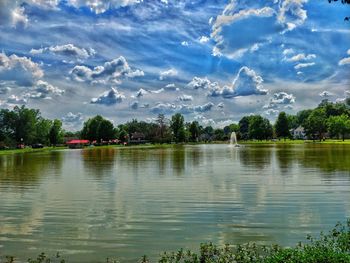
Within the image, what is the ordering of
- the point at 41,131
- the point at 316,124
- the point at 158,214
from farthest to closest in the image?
1. the point at 41,131
2. the point at 316,124
3. the point at 158,214

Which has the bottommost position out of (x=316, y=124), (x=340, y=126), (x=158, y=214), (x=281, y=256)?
(x=158, y=214)

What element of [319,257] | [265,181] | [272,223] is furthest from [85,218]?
[265,181]

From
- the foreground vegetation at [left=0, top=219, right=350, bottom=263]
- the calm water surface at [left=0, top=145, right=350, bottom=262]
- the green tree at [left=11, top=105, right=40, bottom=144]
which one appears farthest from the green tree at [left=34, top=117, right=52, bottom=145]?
the foreground vegetation at [left=0, top=219, right=350, bottom=263]

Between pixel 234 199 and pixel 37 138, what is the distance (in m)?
174

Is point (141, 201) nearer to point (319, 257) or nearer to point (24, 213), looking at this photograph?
point (24, 213)

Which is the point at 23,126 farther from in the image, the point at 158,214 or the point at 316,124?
the point at 158,214

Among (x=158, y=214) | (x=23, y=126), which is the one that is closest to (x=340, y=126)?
(x=23, y=126)

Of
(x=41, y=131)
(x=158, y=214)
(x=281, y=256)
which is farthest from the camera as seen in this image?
(x=41, y=131)

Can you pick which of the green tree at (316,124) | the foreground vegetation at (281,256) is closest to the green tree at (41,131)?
the green tree at (316,124)

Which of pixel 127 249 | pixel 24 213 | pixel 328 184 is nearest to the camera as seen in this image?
pixel 127 249

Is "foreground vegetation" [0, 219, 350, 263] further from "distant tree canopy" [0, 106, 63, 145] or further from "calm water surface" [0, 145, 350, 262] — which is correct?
"distant tree canopy" [0, 106, 63, 145]

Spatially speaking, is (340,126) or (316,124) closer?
(340,126)

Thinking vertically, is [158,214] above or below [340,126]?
below

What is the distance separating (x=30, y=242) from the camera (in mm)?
14438
